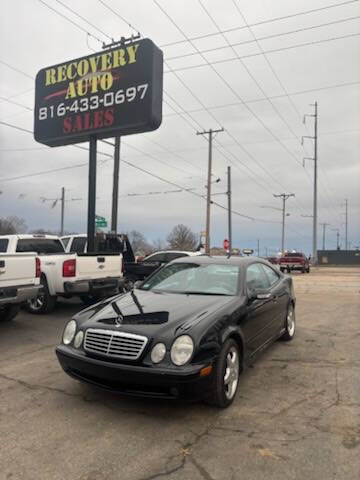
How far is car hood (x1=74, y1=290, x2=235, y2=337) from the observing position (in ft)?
12.3

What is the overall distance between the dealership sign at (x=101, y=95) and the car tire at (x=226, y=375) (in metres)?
9.13

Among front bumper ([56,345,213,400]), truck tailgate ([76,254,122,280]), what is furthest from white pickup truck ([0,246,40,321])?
front bumper ([56,345,213,400])

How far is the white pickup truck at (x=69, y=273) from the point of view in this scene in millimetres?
8492

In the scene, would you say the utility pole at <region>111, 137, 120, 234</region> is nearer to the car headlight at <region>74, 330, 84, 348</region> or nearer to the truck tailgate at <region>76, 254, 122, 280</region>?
the truck tailgate at <region>76, 254, 122, 280</region>

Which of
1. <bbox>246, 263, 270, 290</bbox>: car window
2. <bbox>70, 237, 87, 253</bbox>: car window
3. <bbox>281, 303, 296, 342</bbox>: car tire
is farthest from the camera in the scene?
<bbox>70, 237, 87, 253</bbox>: car window

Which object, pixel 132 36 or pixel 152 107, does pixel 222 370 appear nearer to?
pixel 152 107

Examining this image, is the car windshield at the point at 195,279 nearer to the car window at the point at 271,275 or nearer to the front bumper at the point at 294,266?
the car window at the point at 271,275

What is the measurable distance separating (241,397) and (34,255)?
483 cm

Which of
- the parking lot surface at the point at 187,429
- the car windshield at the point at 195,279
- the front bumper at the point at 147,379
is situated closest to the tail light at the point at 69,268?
the parking lot surface at the point at 187,429

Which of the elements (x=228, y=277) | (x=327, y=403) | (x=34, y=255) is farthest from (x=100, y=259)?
(x=327, y=403)

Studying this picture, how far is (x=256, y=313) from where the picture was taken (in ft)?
15.7

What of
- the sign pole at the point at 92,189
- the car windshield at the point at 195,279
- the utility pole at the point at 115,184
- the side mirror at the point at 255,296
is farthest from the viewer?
the utility pole at the point at 115,184

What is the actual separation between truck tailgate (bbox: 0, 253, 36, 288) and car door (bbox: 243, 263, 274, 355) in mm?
4059

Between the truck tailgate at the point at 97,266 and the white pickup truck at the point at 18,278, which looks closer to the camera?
the white pickup truck at the point at 18,278
